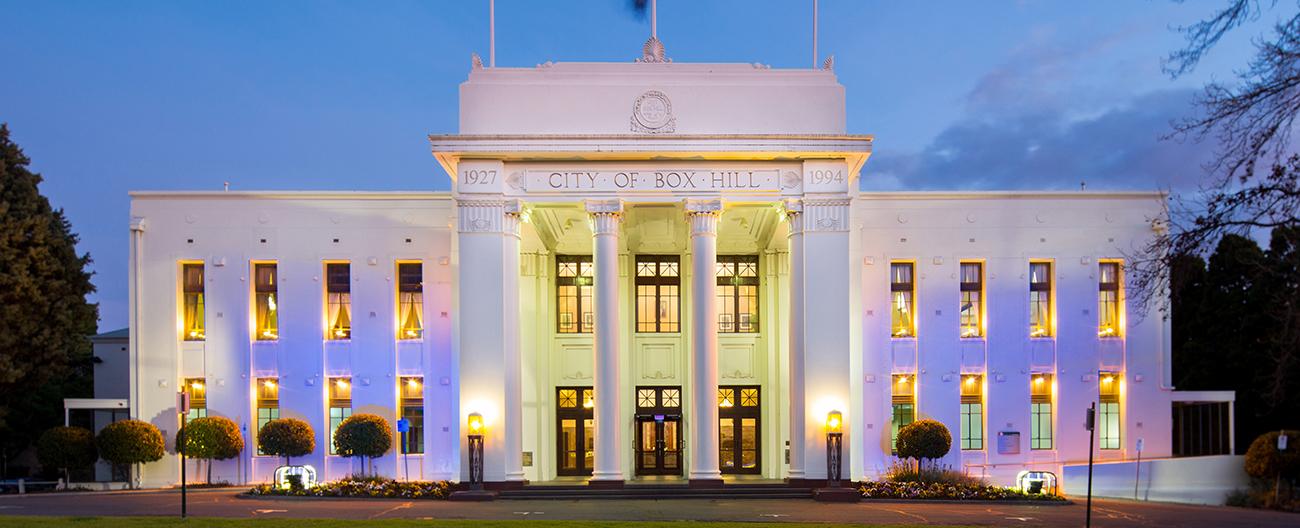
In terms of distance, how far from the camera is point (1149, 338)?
1220 inches

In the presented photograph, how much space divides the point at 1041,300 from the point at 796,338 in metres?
10.1

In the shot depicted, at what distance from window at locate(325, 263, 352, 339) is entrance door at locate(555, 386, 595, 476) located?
23.0 ft

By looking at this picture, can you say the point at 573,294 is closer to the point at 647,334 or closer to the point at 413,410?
the point at 647,334

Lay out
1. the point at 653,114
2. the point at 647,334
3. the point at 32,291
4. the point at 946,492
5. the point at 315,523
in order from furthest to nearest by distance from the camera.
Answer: the point at 647,334, the point at 32,291, the point at 653,114, the point at 946,492, the point at 315,523

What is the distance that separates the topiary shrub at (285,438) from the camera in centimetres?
2884

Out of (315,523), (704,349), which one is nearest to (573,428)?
(704,349)

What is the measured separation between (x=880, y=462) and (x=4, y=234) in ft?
91.4

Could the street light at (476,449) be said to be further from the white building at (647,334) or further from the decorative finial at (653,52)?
the decorative finial at (653,52)

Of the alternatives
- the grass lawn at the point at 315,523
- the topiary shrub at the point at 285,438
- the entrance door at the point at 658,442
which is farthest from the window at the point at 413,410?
the grass lawn at the point at 315,523

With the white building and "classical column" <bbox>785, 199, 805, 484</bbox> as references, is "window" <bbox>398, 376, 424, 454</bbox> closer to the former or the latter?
the white building

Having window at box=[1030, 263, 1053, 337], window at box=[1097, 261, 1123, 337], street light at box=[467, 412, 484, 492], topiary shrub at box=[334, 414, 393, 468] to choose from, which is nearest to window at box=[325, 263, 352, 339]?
topiary shrub at box=[334, 414, 393, 468]

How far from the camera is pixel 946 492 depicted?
2517 centimetres

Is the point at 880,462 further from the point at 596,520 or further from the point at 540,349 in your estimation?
the point at 596,520

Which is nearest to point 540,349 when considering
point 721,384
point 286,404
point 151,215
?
point 721,384
